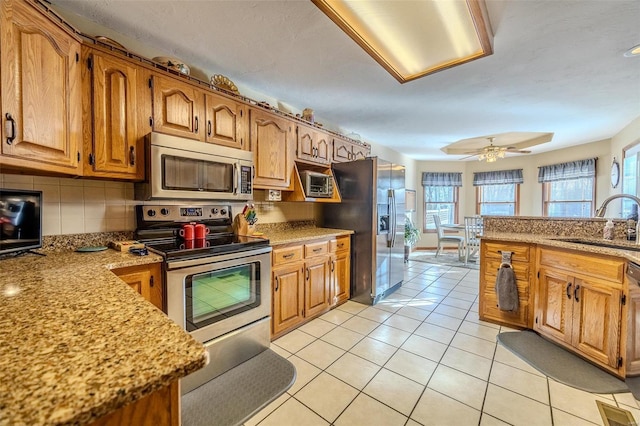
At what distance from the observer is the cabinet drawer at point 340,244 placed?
9.65ft

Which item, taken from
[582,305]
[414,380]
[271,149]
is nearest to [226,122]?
[271,149]

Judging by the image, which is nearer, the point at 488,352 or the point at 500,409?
the point at 500,409

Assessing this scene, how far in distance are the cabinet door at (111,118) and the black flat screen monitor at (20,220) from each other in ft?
0.99

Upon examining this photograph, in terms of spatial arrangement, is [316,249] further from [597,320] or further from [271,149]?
[597,320]

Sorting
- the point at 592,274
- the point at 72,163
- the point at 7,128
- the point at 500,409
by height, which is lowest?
the point at 500,409

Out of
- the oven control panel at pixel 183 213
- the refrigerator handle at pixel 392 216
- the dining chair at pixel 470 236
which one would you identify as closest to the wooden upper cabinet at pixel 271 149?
the oven control panel at pixel 183 213

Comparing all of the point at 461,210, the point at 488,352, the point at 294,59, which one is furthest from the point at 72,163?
the point at 461,210

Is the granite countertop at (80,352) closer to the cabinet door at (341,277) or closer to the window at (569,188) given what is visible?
the cabinet door at (341,277)

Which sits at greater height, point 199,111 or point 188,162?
point 199,111

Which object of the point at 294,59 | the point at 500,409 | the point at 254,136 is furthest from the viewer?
the point at 254,136

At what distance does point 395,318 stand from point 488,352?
0.85 meters

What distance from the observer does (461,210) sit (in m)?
7.04

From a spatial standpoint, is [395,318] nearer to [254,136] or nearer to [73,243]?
[254,136]

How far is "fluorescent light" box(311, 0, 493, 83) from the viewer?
1644 mm
